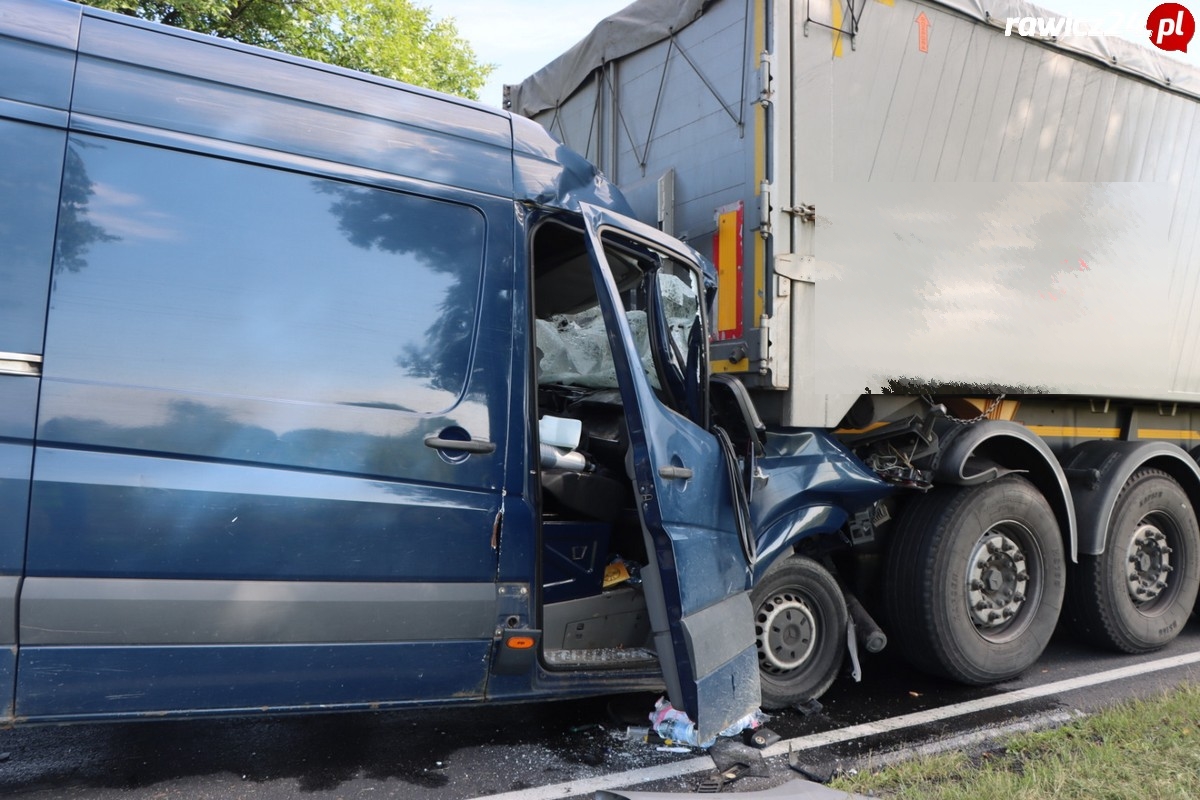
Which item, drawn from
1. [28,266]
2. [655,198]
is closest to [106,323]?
[28,266]

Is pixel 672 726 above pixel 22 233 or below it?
below

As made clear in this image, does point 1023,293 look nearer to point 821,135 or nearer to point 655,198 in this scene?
point 821,135

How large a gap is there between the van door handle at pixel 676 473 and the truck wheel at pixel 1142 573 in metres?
3.23

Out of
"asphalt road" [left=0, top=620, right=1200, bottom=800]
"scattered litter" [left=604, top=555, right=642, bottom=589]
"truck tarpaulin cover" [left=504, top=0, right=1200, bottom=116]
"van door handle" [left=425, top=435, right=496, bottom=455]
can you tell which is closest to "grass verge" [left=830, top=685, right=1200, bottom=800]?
"asphalt road" [left=0, top=620, right=1200, bottom=800]

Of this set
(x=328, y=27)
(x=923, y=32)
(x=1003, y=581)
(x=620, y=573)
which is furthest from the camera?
(x=328, y=27)

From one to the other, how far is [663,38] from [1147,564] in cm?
427

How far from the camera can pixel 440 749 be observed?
3.48m

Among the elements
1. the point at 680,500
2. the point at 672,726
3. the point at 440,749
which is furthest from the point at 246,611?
the point at 672,726

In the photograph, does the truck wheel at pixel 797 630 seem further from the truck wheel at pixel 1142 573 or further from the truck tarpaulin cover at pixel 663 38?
the truck tarpaulin cover at pixel 663 38

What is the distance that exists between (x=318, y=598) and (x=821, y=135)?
2936 millimetres

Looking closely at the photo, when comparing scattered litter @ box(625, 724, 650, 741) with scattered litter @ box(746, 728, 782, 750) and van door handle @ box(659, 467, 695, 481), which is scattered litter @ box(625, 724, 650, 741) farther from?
van door handle @ box(659, 467, 695, 481)

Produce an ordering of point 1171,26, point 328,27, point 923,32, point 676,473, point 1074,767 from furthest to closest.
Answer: point 328,27
point 1171,26
point 923,32
point 1074,767
point 676,473

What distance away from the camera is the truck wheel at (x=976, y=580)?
430 cm

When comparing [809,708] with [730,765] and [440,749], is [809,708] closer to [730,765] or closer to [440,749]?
[730,765]
